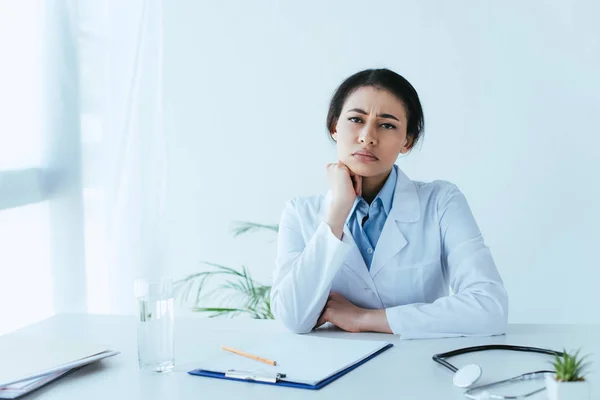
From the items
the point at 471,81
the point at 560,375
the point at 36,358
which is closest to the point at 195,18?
the point at 471,81

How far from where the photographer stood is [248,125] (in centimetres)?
341

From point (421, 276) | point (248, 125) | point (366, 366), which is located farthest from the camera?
point (248, 125)

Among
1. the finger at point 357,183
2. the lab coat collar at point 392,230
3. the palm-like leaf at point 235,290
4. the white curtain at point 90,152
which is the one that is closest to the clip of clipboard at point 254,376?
the lab coat collar at point 392,230

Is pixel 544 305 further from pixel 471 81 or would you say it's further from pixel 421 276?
pixel 421 276

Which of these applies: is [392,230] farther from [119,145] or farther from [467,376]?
[119,145]

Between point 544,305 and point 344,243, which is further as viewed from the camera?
point 544,305

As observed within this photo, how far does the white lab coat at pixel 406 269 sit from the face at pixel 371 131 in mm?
110

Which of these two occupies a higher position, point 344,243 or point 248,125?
point 248,125

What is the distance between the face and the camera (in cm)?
196

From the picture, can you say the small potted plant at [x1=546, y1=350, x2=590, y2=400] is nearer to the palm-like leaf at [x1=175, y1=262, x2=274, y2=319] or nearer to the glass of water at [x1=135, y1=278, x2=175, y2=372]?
the glass of water at [x1=135, y1=278, x2=175, y2=372]

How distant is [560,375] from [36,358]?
944 mm

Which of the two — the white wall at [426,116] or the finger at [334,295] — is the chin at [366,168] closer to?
the finger at [334,295]

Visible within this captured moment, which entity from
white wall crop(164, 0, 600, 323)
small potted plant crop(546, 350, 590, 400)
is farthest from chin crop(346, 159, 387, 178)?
white wall crop(164, 0, 600, 323)

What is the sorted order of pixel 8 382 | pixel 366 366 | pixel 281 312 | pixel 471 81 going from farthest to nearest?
1. pixel 471 81
2. pixel 281 312
3. pixel 366 366
4. pixel 8 382
